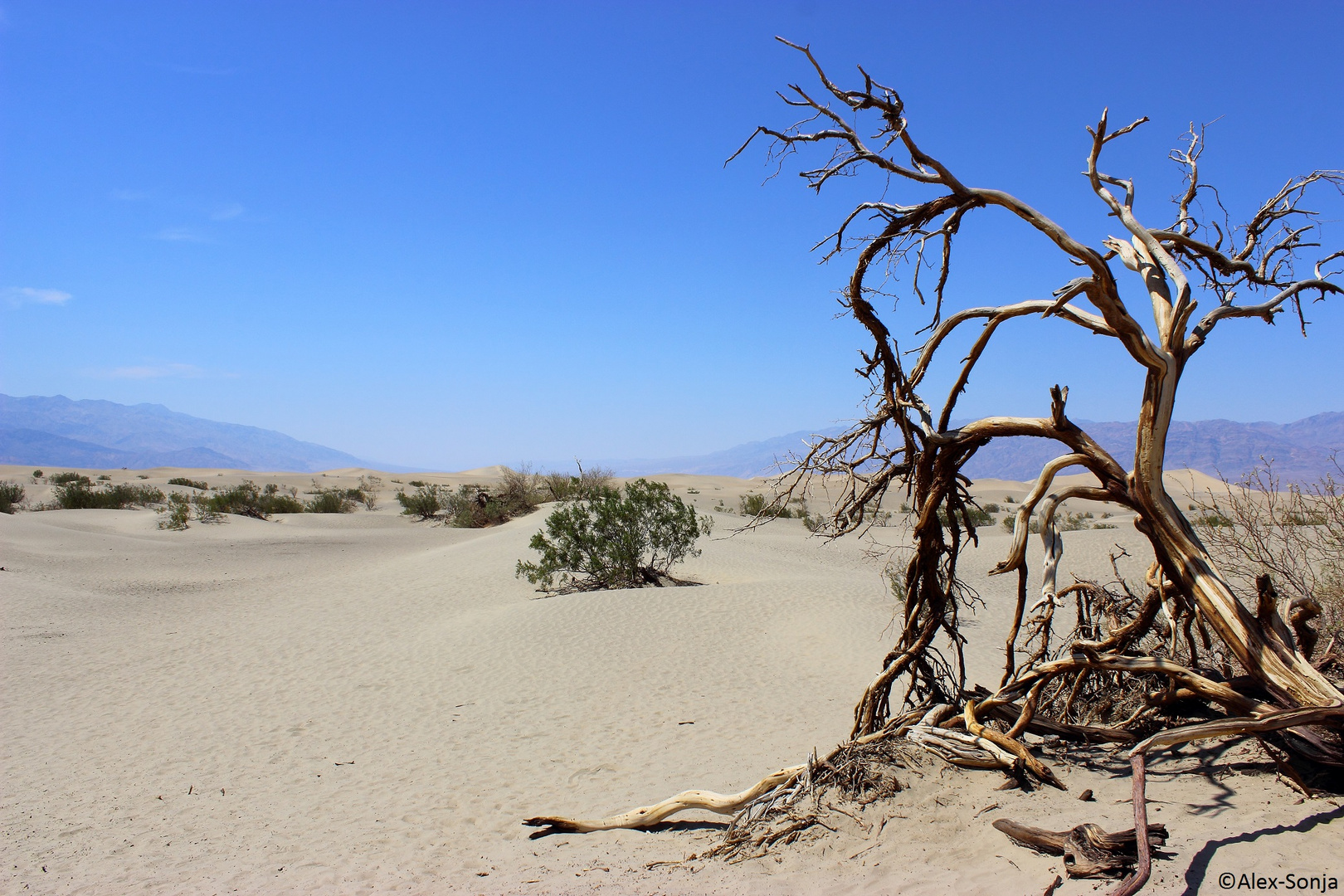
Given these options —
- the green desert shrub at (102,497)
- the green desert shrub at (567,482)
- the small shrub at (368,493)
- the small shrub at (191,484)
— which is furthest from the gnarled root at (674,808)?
the small shrub at (191,484)

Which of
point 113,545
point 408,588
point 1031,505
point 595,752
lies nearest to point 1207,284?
point 1031,505

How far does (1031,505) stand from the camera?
4262 millimetres

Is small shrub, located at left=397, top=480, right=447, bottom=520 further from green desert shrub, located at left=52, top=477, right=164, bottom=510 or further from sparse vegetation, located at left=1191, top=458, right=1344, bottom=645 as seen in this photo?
sparse vegetation, located at left=1191, top=458, right=1344, bottom=645

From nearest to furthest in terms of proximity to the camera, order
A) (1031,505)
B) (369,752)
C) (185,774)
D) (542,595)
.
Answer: (1031,505) < (185,774) < (369,752) < (542,595)

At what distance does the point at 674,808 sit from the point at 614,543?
10.5m

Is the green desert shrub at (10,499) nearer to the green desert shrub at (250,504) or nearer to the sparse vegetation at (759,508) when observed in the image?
the green desert shrub at (250,504)

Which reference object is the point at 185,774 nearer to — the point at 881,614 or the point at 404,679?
the point at 404,679

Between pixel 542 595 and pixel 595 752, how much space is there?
7.41m

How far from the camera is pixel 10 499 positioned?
26.5 m

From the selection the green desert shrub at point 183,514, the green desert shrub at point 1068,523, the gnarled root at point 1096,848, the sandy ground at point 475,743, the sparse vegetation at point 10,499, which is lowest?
the sandy ground at point 475,743

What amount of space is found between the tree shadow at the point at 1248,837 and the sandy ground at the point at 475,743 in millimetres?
12

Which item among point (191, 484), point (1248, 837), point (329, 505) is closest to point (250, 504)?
point (329, 505)

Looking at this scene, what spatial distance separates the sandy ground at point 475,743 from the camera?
13.0 feet

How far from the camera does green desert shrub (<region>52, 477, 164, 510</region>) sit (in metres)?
28.0
